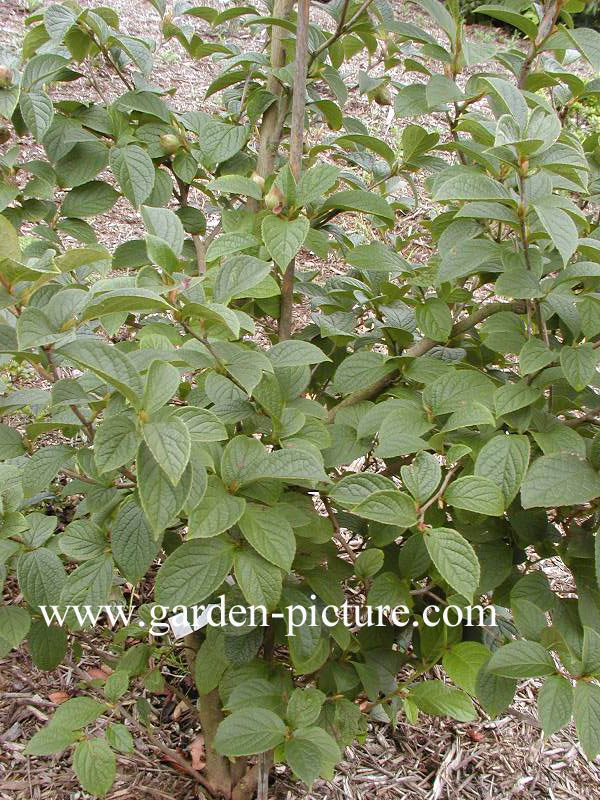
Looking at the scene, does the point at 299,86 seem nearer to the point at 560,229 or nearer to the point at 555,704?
the point at 560,229

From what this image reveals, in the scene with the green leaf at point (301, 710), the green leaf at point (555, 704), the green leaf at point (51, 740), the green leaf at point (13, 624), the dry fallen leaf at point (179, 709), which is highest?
the green leaf at point (555, 704)

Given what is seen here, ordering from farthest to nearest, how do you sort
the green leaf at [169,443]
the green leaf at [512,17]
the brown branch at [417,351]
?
1. the brown branch at [417,351]
2. the green leaf at [512,17]
3. the green leaf at [169,443]

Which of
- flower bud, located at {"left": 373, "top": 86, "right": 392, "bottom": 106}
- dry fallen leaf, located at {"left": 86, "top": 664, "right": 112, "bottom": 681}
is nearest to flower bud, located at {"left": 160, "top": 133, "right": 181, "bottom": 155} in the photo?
flower bud, located at {"left": 373, "top": 86, "right": 392, "bottom": 106}

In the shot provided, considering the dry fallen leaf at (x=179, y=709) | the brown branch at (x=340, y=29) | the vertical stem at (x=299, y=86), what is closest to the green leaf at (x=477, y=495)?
the vertical stem at (x=299, y=86)

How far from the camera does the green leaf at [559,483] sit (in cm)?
91

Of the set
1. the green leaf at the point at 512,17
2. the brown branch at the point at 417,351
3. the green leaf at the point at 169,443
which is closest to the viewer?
the green leaf at the point at 169,443

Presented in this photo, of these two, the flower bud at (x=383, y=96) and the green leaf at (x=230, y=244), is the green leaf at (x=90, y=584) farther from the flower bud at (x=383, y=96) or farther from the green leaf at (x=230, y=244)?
the flower bud at (x=383, y=96)

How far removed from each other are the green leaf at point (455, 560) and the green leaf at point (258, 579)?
20 cm

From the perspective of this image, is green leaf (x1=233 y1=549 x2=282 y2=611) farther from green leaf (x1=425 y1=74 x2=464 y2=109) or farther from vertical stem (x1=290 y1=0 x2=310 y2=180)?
green leaf (x1=425 y1=74 x2=464 y2=109)

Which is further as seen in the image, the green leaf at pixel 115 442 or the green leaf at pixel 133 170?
the green leaf at pixel 133 170

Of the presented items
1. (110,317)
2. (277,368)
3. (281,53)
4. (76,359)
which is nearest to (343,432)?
(277,368)

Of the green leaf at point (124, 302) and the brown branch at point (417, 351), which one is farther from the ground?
the green leaf at point (124, 302)

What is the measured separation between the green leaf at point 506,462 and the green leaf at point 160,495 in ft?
1.34

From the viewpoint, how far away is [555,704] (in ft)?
2.94
